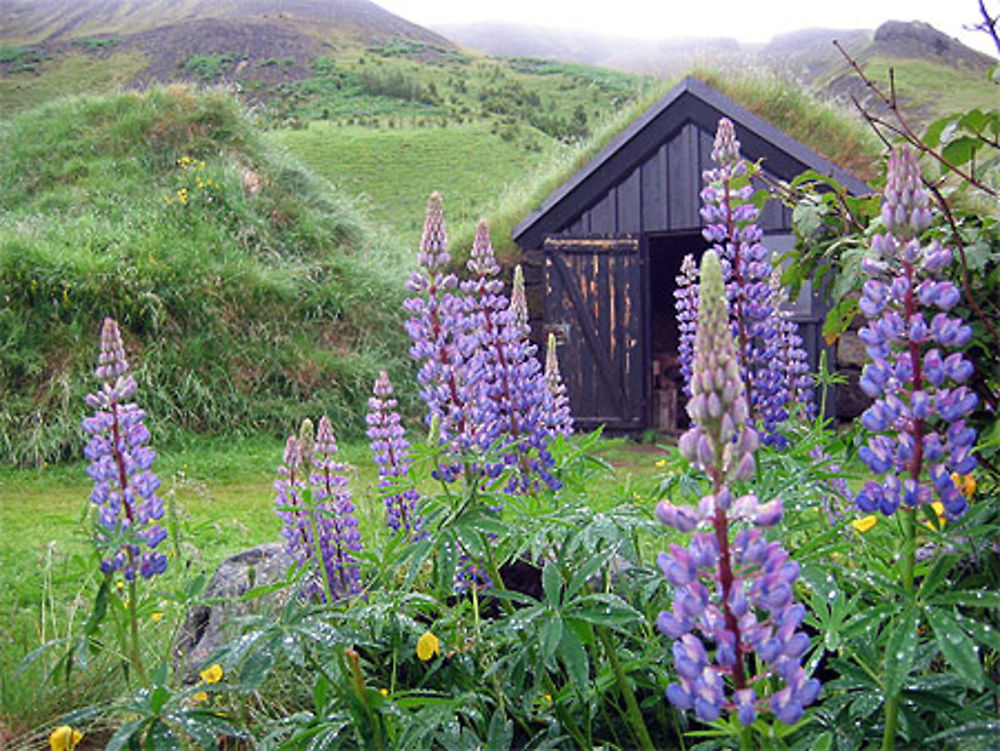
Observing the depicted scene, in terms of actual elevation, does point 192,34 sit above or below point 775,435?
above

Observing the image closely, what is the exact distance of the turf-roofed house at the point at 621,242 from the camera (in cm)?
1089

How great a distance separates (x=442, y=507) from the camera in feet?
7.10

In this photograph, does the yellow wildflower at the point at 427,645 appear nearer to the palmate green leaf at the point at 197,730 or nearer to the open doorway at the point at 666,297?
the palmate green leaf at the point at 197,730

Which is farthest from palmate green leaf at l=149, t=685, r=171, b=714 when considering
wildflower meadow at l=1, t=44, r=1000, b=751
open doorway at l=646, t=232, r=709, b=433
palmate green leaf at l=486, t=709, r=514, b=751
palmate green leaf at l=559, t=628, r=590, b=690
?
open doorway at l=646, t=232, r=709, b=433


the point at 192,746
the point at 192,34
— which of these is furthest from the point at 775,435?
the point at 192,34

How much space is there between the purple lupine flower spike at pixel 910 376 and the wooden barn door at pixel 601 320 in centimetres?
959

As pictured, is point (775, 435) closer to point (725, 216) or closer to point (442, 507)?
point (725, 216)

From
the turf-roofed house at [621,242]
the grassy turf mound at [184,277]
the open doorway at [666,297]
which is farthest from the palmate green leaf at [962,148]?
the open doorway at [666,297]

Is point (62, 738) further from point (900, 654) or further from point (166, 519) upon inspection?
point (166, 519)

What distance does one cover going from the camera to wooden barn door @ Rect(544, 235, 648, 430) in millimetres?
11164

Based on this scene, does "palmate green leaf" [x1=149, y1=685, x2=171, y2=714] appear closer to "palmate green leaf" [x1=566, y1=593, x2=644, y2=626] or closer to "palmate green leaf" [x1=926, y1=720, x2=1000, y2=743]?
"palmate green leaf" [x1=566, y1=593, x2=644, y2=626]

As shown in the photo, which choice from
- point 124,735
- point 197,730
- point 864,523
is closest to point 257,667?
point 197,730

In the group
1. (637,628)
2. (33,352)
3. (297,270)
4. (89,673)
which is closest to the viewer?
(637,628)

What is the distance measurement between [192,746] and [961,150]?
9.20ft
